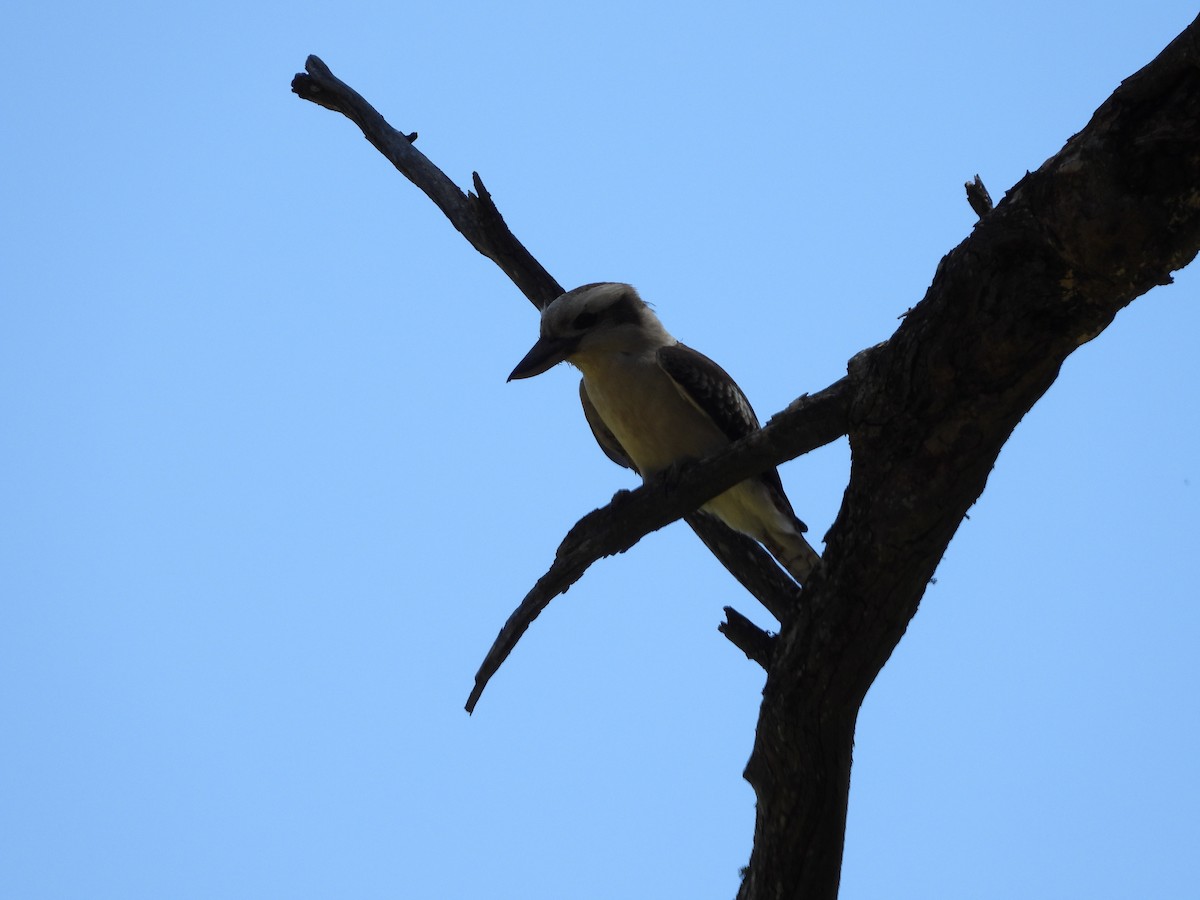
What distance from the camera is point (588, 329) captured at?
5.94 m

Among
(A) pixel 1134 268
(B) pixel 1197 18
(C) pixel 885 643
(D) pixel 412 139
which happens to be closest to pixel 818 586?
(C) pixel 885 643

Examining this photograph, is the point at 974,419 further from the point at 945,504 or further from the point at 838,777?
the point at 838,777

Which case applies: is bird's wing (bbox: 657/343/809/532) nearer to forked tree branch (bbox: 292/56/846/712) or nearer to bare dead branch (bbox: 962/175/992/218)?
forked tree branch (bbox: 292/56/846/712)

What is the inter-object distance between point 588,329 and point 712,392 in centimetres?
67

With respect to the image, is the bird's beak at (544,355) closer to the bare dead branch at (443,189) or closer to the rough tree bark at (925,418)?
the bare dead branch at (443,189)

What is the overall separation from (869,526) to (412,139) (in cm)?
434

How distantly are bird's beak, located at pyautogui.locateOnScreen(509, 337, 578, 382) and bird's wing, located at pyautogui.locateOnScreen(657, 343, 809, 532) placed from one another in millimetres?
466

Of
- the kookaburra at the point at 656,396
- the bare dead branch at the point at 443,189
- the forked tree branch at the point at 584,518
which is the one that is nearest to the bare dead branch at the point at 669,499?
the forked tree branch at the point at 584,518

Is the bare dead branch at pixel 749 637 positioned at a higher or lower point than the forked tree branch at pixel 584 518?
lower

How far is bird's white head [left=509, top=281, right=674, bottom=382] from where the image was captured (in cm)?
584

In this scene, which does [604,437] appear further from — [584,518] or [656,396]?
[584,518]

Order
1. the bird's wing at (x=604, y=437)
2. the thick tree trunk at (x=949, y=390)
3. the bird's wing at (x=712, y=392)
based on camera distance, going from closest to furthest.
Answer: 1. the thick tree trunk at (x=949, y=390)
2. the bird's wing at (x=712, y=392)
3. the bird's wing at (x=604, y=437)

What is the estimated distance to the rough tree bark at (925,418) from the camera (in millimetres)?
2830

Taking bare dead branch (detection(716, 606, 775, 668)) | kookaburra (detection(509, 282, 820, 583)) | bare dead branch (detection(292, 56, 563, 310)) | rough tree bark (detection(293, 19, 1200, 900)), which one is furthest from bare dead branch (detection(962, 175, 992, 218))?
bare dead branch (detection(292, 56, 563, 310))
